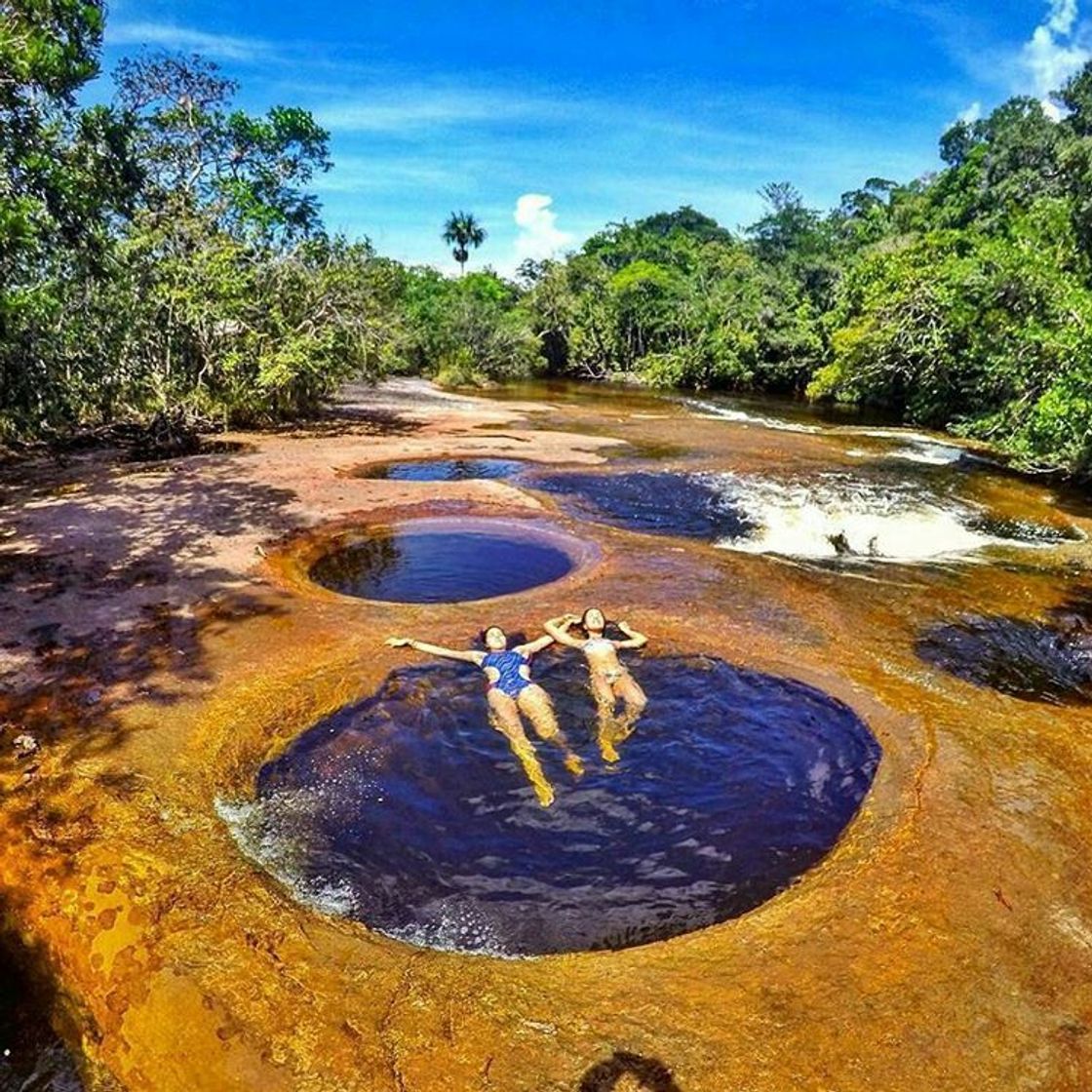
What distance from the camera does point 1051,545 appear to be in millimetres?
13844

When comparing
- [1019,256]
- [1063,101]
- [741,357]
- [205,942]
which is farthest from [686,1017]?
[1063,101]

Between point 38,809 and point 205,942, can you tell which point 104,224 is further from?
point 205,942

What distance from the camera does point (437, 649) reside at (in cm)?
874

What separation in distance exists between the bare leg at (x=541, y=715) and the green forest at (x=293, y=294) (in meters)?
8.89

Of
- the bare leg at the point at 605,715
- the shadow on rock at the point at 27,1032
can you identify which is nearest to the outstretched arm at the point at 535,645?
the bare leg at the point at 605,715

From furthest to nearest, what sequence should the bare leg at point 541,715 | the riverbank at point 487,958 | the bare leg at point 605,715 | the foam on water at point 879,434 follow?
the foam on water at point 879,434
the bare leg at point 541,715
the bare leg at point 605,715
the riverbank at point 487,958

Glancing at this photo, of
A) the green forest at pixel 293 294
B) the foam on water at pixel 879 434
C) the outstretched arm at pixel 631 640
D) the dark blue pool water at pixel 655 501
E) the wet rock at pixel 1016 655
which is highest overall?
the green forest at pixel 293 294

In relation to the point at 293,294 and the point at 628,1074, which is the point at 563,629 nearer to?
the point at 628,1074

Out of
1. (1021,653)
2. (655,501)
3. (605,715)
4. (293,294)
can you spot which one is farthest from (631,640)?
(293,294)

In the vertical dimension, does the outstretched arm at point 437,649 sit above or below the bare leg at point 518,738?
above

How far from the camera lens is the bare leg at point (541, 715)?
7.46 meters

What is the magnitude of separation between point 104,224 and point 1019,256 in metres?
21.1

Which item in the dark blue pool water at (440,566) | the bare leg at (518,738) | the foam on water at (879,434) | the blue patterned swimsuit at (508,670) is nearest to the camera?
the bare leg at (518,738)

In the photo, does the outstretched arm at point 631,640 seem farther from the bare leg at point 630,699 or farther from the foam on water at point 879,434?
the foam on water at point 879,434
